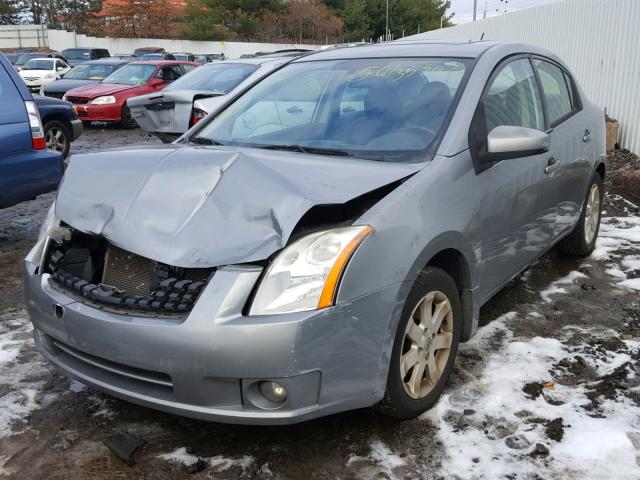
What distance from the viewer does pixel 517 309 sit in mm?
4348

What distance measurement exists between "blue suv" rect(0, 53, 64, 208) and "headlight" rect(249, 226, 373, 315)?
3.74 meters

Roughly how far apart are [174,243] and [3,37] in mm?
71446

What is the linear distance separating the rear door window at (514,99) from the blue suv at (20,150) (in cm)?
388

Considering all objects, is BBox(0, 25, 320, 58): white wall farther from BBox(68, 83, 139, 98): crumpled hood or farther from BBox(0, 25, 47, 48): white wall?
BBox(68, 83, 139, 98): crumpled hood

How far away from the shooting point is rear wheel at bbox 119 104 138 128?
574 inches

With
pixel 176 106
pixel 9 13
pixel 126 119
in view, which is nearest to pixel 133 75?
pixel 126 119

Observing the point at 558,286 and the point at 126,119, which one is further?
the point at 126,119

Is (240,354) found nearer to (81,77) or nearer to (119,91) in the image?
(119,91)

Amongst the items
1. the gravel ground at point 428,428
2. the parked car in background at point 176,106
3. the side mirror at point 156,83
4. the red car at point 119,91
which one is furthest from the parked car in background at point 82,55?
the gravel ground at point 428,428

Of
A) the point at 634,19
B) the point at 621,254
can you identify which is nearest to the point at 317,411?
the point at 621,254

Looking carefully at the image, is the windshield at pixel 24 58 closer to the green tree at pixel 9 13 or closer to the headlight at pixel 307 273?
the headlight at pixel 307 273

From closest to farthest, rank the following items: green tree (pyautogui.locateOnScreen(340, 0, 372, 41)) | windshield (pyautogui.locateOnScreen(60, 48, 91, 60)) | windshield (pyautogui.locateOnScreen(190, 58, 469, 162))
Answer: windshield (pyautogui.locateOnScreen(190, 58, 469, 162)) → windshield (pyautogui.locateOnScreen(60, 48, 91, 60)) → green tree (pyautogui.locateOnScreen(340, 0, 372, 41))

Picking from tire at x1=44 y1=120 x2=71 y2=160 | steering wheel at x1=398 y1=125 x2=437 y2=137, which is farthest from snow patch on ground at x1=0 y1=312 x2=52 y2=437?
tire at x1=44 y1=120 x2=71 y2=160

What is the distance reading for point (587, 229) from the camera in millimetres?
5281
